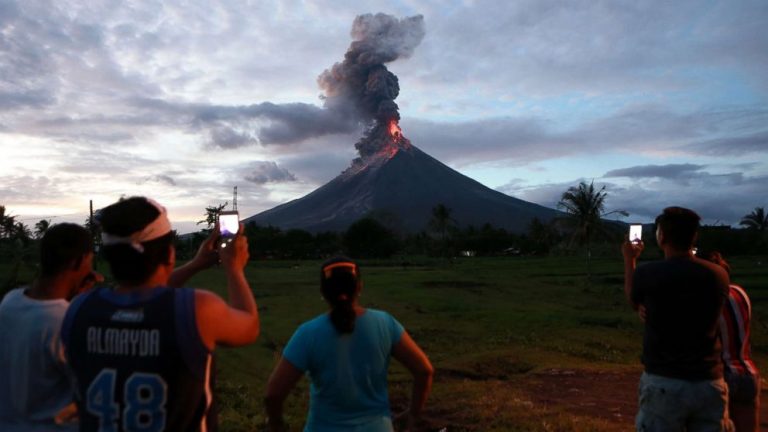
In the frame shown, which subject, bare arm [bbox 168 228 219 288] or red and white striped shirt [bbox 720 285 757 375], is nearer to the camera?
bare arm [bbox 168 228 219 288]

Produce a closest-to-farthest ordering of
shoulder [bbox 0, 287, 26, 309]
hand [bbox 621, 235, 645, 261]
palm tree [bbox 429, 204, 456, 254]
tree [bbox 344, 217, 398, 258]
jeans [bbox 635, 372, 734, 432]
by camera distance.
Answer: shoulder [bbox 0, 287, 26, 309] → jeans [bbox 635, 372, 734, 432] → hand [bbox 621, 235, 645, 261] → tree [bbox 344, 217, 398, 258] → palm tree [bbox 429, 204, 456, 254]

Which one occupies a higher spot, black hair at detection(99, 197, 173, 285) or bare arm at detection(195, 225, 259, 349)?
black hair at detection(99, 197, 173, 285)

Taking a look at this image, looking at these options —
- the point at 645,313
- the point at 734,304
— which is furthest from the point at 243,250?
the point at 734,304

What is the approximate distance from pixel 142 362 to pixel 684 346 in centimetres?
313

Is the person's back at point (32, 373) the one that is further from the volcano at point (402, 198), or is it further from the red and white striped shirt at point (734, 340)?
the volcano at point (402, 198)

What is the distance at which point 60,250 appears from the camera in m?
3.24

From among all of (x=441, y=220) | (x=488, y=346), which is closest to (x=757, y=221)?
(x=441, y=220)

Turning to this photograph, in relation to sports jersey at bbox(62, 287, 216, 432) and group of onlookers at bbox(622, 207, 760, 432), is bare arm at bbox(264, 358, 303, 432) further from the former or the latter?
group of onlookers at bbox(622, 207, 760, 432)

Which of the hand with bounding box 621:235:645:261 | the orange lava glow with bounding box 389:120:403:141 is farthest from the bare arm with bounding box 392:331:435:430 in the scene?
the orange lava glow with bounding box 389:120:403:141

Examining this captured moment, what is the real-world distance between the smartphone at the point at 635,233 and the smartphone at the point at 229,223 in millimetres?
2997

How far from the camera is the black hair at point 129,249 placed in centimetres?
275

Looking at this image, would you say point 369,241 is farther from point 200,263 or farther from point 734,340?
point 200,263

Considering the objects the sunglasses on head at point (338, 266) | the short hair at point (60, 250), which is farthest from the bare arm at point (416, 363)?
the short hair at point (60, 250)

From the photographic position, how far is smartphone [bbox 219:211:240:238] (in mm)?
3434
